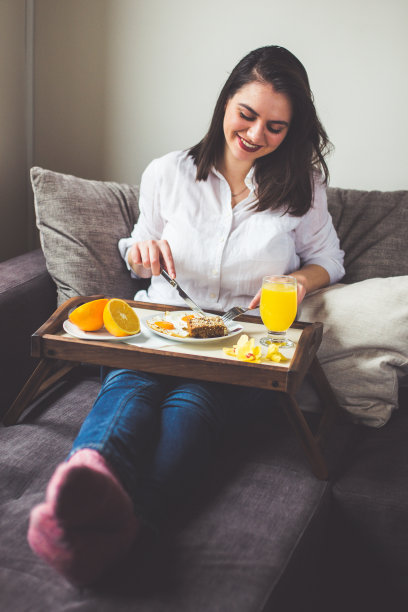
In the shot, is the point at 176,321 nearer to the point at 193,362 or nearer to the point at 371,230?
the point at 193,362

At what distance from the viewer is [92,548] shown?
86cm

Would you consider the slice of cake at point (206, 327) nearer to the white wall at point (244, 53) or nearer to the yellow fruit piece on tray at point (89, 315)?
the yellow fruit piece on tray at point (89, 315)

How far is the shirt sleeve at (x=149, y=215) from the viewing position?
1.67m

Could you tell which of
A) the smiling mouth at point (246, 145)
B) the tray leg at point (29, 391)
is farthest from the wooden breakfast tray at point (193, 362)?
the smiling mouth at point (246, 145)

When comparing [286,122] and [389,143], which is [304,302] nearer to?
[286,122]

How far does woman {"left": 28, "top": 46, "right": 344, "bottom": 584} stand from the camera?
1.07m

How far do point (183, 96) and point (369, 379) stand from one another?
4.28ft

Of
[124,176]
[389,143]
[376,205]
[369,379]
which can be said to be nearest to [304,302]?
[369,379]

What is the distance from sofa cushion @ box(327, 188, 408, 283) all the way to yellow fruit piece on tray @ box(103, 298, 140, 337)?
75cm

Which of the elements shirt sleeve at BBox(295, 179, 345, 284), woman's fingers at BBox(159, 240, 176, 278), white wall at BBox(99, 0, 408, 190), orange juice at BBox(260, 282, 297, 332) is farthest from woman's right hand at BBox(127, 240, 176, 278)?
white wall at BBox(99, 0, 408, 190)

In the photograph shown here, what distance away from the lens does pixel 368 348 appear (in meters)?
1.45

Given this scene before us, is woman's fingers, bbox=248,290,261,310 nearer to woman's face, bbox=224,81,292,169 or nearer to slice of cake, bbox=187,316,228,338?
slice of cake, bbox=187,316,228,338

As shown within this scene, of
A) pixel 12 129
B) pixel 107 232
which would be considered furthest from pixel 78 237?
pixel 12 129

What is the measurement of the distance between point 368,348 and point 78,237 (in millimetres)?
864
